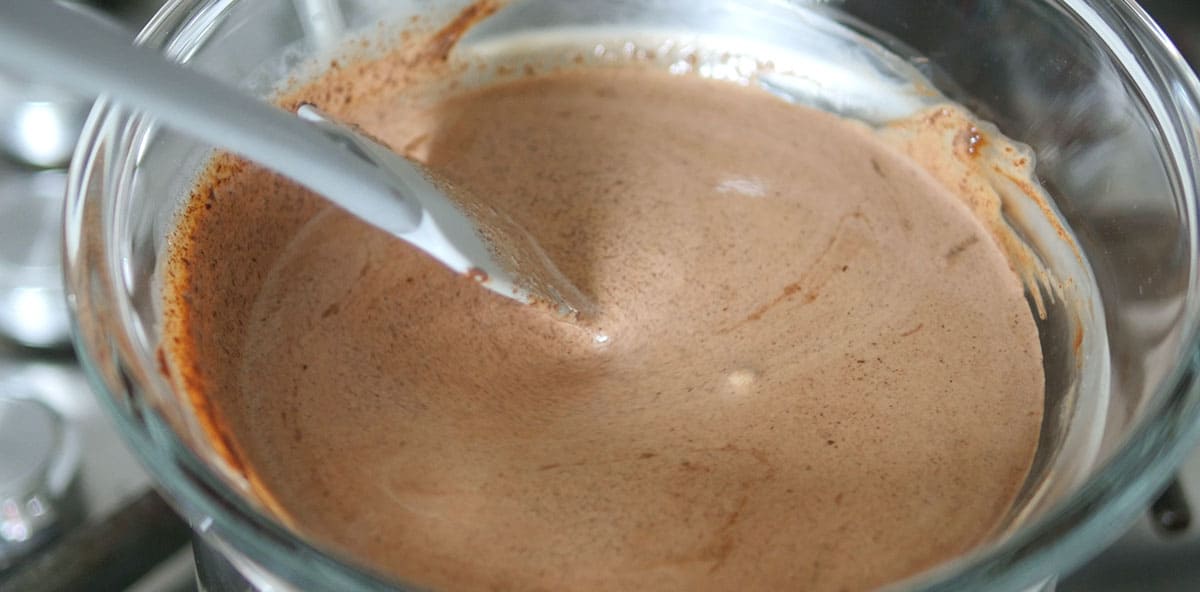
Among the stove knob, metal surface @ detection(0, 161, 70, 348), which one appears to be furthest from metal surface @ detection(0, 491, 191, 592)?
metal surface @ detection(0, 161, 70, 348)

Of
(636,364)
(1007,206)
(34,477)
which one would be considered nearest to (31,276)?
(34,477)

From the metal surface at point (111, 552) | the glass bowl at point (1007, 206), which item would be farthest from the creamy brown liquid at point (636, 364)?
the metal surface at point (111, 552)

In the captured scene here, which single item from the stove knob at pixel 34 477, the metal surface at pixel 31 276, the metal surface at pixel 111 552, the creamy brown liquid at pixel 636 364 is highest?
the creamy brown liquid at pixel 636 364

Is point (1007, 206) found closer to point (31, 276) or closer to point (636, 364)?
point (636, 364)

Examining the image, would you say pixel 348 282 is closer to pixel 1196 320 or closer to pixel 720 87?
pixel 720 87

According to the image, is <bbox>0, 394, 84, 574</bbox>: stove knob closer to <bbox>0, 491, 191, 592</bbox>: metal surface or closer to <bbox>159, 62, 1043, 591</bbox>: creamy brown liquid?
<bbox>0, 491, 191, 592</bbox>: metal surface

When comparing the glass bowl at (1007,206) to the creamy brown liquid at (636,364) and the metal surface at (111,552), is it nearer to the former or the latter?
the creamy brown liquid at (636,364)

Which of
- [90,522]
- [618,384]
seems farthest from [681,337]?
[90,522]
